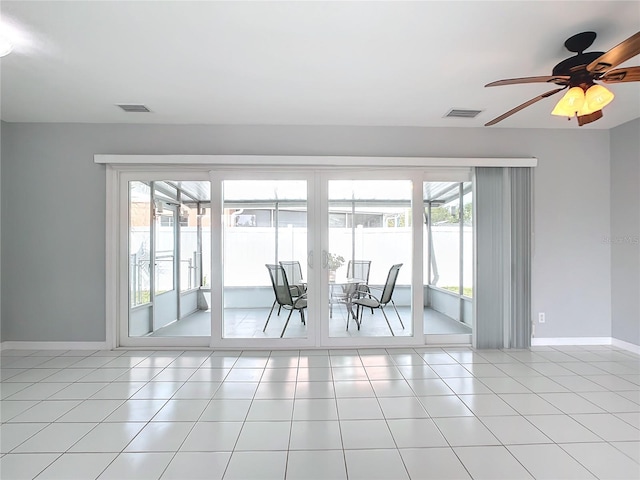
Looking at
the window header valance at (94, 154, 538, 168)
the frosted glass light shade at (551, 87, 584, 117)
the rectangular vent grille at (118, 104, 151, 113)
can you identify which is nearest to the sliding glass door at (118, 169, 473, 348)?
the window header valance at (94, 154, 538, 168)

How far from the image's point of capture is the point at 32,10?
200 centimetres

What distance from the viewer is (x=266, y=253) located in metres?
3.94

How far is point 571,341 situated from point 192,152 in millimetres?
4965

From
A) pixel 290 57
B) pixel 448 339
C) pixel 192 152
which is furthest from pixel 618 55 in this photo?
pixel 192 152

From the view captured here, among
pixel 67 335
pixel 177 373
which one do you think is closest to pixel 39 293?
pixel 67 335

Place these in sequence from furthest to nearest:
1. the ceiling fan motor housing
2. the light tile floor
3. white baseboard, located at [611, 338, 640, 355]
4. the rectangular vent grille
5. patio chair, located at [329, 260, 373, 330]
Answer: patio chair, located at [329, 260, 373, 330] → white baseboard, located at [611, 338, 640, 355] → the rectangular vent grille → the ceiling fan motor housing → the light tile floor

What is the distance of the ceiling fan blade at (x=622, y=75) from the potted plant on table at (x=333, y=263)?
270cm

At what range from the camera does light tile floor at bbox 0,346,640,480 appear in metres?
1.86

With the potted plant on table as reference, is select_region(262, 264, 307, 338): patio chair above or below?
below

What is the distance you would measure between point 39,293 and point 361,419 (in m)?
3.81

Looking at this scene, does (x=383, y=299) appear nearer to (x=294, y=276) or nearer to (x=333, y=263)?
(x=333, y=263)

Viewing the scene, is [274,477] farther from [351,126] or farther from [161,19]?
[351,126]

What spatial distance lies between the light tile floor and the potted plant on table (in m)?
0.90

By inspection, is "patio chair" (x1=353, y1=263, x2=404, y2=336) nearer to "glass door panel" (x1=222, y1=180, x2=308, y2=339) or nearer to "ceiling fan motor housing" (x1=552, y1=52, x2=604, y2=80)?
"glass door panel" (x1=222, y1=180, x2=308, y2=339)
